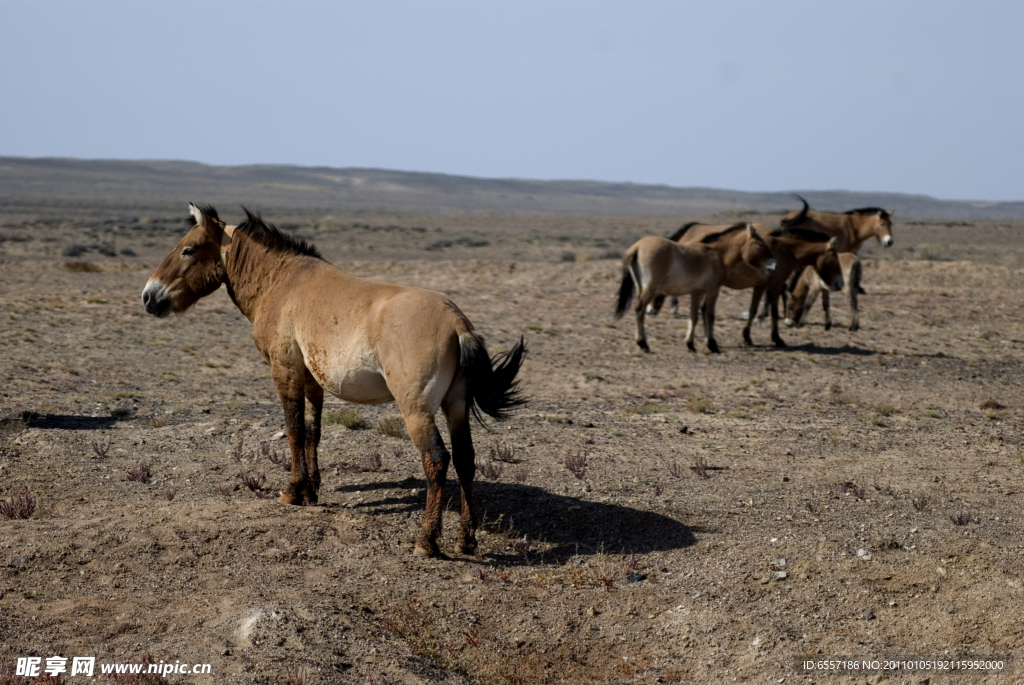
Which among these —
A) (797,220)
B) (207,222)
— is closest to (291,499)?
(207,222)

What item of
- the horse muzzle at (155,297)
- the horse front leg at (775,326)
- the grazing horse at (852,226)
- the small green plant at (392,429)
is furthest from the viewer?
the grazing horse at (852,226)

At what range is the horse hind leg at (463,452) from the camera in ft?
24.0

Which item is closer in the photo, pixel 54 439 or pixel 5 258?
pixel 54 439

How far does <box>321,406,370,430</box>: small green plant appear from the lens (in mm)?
11164

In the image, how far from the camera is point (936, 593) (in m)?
6.76

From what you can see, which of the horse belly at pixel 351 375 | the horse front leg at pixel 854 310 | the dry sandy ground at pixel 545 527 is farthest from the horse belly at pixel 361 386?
the horse front leg at pixel 854 310

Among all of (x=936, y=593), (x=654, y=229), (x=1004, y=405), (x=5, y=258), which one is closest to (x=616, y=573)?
(x=936, y=593)

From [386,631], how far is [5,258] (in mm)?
29779

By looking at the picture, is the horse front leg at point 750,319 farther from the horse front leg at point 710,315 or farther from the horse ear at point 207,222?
the horse ear at point 207,222

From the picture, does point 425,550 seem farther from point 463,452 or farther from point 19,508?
point 19,508

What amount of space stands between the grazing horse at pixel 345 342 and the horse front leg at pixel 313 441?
10 mm

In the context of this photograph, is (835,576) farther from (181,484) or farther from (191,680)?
(181,484)

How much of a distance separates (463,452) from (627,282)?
10941mm

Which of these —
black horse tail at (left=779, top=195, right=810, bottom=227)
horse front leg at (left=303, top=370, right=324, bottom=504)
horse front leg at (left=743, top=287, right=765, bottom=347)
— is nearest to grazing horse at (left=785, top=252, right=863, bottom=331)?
black horse tail at (left=779, top=195, right=810, bottom=227)
